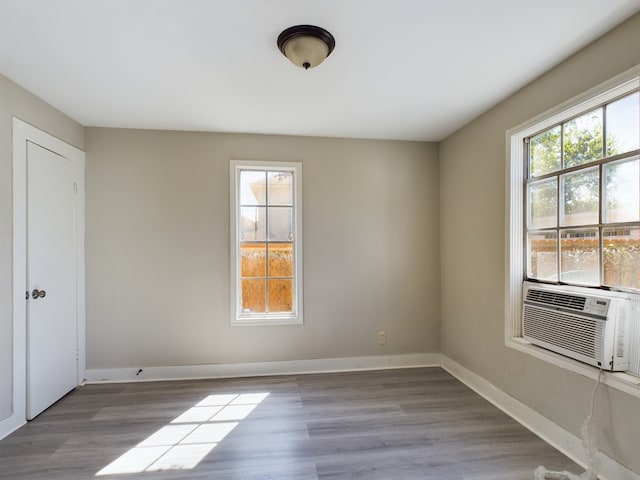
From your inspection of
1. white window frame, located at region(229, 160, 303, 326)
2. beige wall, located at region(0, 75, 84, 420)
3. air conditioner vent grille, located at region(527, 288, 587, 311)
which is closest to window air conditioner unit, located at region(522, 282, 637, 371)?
air conditioner vent grille, located at region(527, 288, 587, 311)

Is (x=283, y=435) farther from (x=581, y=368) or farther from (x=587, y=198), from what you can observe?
(x=587, y=198)

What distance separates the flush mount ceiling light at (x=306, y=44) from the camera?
67.0 inches

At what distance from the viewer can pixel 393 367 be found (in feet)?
11.4

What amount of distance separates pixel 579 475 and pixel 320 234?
8.47 feet

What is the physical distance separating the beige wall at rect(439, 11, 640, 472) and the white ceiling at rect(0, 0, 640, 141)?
135mm

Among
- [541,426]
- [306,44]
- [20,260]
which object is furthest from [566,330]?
[20,260]

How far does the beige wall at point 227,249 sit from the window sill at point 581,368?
1.24 metres

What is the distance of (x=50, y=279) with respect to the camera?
2.63 metres

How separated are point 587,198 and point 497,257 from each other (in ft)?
2.64

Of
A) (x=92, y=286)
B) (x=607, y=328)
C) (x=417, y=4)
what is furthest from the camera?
(x=92, y=286)

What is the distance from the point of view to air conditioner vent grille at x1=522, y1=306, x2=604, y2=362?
1771mm

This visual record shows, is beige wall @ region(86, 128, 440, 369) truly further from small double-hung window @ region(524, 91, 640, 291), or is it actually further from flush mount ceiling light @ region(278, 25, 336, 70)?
flush mount ceiling light @ region(278, 25, 336, 70)

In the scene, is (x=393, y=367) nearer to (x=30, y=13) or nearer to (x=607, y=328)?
(x=607, y=328)

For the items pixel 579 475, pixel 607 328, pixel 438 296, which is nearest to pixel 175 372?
pixel 438 296
